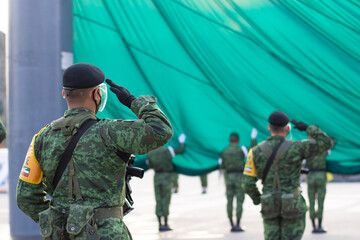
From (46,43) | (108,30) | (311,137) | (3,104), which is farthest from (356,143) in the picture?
(3,104)

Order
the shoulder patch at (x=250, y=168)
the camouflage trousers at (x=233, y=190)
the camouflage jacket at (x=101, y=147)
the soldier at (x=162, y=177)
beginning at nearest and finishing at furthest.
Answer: the camouflage jacket at (x=101, y=147), the shoulder patch at (x=250, y=168), the soldier at (x=162, y=177), the camouflage trousers at (x=233, y=190)

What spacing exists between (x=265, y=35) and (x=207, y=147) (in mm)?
1324

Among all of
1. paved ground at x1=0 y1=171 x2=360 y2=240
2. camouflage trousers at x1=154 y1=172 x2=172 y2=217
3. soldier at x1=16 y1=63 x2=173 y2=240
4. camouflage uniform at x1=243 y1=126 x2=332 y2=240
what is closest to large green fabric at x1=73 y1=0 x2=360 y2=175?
camouflage uniform at x1=243 y1=126 x2=332 y2=240

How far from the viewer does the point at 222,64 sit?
638 cm

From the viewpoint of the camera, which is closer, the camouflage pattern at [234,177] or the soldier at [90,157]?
the soldier at [90,157]

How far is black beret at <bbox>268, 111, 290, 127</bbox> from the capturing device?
584 cm

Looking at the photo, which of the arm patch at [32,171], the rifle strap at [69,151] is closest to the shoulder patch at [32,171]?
the arm patch at [32,171]

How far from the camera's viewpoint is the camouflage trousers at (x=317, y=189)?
10.1 meters

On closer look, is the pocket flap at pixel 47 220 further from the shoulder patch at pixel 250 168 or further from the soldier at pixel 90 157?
the shoulder patch at pixel 250 168

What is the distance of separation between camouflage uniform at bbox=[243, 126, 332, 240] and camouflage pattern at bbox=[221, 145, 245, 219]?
170 inches

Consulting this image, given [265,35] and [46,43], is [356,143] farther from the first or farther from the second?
[46,43]

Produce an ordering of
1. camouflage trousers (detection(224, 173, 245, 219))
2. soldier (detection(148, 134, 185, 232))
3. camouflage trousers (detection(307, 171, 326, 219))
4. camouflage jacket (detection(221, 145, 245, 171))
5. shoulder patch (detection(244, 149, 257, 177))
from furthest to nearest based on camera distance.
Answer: camouflage trousers (detection(224, 173, 245, 219)) → soldier (detection(148, 134, 185, 232)) → camouflage jacket (detection(221, 145, 245, 171)) → camouflage trousers (detection(307, 171, 326, 219)) → shoulder patch (detection(244, 149, 257, 177))

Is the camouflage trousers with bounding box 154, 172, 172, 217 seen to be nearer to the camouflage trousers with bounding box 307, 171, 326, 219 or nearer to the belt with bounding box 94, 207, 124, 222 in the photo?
the camouflage trousers with bounding box 307, 171, 326, 219

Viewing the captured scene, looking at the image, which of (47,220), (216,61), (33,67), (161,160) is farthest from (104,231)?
(161,160)
